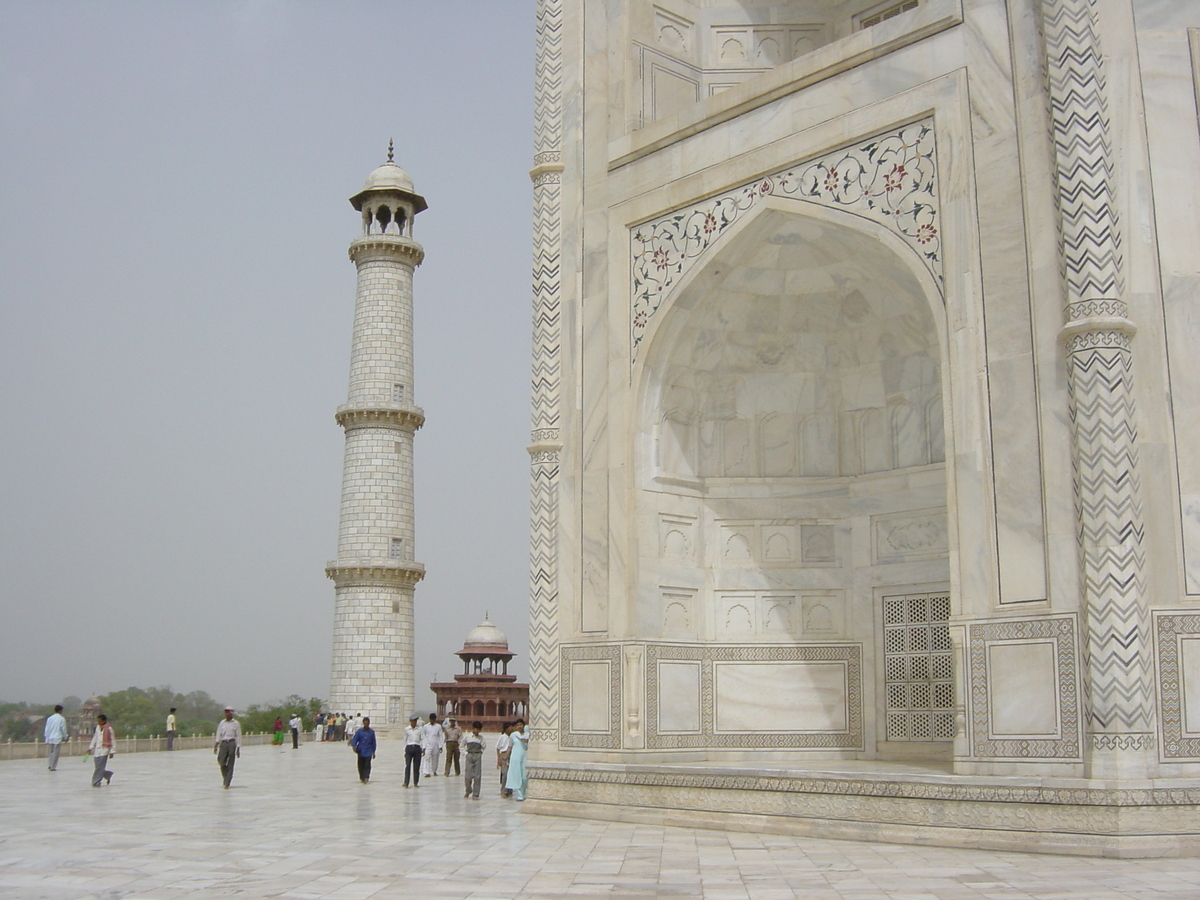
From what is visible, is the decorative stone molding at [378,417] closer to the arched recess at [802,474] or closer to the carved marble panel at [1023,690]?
the arched recess at [802,474]

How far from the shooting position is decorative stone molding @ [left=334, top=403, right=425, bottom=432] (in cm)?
2419

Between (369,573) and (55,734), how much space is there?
9061mm

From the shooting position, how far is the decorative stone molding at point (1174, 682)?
263 inches

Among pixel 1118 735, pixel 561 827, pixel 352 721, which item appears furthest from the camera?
pixel 352 721

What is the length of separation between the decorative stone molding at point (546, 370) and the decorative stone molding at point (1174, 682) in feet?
15.7

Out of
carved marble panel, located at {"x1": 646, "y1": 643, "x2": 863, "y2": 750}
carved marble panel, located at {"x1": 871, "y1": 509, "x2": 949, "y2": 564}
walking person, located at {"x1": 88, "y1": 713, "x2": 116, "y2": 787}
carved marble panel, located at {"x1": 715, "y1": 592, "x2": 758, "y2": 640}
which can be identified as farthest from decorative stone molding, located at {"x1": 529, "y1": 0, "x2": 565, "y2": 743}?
walking person, located at {"x1": 88, "y1": 713, "x2": 116, "y2": 787}

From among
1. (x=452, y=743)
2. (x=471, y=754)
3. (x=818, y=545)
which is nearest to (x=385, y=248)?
(x=452, y=743)

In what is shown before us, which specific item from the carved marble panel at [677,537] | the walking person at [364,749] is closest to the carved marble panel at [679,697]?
the carved marble panel at [677,537]

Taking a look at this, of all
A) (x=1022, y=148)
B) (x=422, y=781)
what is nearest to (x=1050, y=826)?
(x=1022, y=148)

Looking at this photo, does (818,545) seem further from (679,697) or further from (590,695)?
(590,695)

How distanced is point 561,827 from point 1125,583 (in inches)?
165

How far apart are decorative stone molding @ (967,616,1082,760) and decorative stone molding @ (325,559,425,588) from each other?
17642 mm

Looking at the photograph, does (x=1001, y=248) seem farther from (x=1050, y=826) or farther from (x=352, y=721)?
(x=352, y=721)

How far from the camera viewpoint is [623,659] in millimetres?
9461
